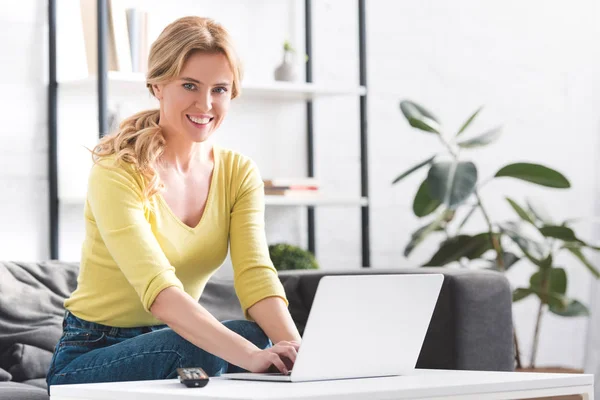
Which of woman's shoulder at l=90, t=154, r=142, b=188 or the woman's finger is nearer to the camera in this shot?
the woman's finger

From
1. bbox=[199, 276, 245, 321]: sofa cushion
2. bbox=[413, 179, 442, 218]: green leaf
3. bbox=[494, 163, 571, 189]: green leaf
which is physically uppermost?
bbox=[494, 163, 571, 189]: green leaf

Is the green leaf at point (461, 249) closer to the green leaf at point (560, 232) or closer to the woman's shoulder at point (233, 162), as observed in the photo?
the green leaf at point (560, 232)

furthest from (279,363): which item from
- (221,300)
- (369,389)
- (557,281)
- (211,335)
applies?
(557,281)

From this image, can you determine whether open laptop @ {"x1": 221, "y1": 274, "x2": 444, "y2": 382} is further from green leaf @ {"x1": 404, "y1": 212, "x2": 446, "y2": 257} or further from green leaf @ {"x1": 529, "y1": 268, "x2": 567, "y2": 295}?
green leaf @ {"x1": 529, "y1": 268, "x2": 567, "y2": 295}

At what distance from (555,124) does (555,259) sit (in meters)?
0.57

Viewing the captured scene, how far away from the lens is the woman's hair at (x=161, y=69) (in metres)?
1.85

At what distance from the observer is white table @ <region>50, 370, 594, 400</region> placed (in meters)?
1.20

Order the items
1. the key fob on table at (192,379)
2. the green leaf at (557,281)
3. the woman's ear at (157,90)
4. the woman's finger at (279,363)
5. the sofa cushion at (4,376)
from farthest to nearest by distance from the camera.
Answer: the green leaf at (557,281) < the sofa cushion at (4,376) < the woman's ear at (157,90) < the woman's finger at (279,363) < the key fob on table at (192,379)

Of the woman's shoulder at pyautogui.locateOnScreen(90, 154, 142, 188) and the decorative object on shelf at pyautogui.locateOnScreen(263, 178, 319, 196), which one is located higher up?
the woman's shoulder at pyautogui.locateOnScreen(90, 154, 142, 188)

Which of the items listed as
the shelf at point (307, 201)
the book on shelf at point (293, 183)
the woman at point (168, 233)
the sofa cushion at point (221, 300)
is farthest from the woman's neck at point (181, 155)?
the book on shelf at point (293, 183)

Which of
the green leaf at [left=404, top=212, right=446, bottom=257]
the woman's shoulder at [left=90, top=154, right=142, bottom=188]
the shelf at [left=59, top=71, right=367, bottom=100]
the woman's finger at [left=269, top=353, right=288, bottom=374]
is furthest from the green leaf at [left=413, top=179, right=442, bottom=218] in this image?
the woman's finger at [left=269, top=353, right=288, bottom=374]

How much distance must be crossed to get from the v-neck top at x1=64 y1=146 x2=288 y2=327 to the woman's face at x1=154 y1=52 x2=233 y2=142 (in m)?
0.14

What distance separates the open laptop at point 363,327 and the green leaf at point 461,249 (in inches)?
71.9

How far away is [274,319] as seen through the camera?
186cm
